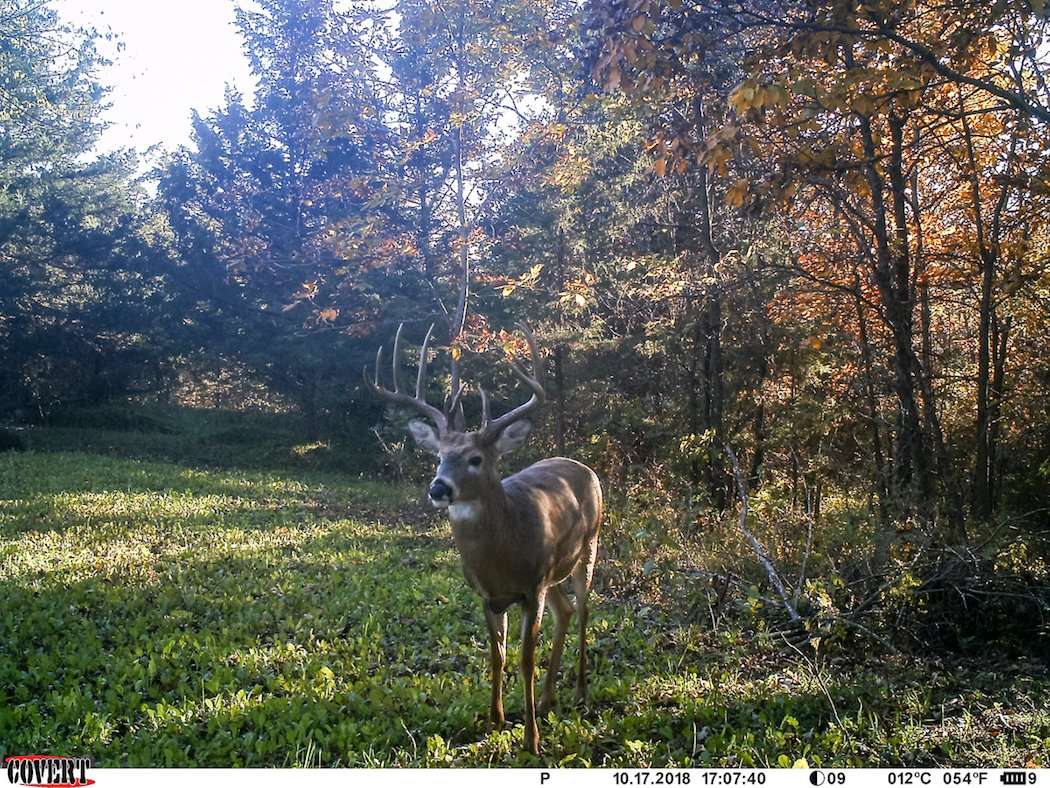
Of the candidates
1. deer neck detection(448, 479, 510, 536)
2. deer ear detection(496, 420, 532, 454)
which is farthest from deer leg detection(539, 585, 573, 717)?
deer ear detection(496, 420, 532, 454)

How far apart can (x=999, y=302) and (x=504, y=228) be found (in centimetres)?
861

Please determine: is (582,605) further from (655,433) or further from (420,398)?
(655,433)

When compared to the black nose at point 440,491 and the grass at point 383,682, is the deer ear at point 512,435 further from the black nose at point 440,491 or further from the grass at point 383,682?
the grass at point 383,682

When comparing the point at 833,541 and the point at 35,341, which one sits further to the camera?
the point at 35,341

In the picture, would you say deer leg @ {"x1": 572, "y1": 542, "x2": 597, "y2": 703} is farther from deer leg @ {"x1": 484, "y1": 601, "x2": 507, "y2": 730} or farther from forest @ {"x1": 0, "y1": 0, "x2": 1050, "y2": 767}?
deer leg @ {"x1": 484, "y1": 601, "x2": 507, "y2": 730}

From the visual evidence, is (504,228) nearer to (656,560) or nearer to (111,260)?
(656,560)

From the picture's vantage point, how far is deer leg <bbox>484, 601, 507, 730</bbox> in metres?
4.84

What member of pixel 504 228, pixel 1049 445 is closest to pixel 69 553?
pixel 504 228

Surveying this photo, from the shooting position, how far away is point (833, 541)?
25.3 feet

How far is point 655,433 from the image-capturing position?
40.8 ft

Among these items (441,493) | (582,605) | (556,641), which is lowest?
(556,641)
